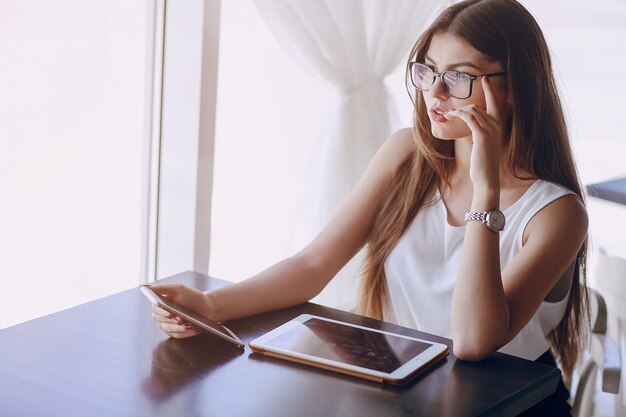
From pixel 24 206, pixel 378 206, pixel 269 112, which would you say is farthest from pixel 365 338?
pixel 269 112

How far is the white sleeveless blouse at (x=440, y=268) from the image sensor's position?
5.95ft

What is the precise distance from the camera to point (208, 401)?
1209 mm

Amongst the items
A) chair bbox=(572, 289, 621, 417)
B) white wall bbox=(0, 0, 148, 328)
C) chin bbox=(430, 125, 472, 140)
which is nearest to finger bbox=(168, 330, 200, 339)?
chin bbox=(430, 125, 472, 140)

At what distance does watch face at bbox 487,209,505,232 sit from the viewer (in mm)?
1628

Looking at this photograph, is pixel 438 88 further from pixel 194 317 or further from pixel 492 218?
pixel 194 317

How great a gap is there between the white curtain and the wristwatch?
3.79ft

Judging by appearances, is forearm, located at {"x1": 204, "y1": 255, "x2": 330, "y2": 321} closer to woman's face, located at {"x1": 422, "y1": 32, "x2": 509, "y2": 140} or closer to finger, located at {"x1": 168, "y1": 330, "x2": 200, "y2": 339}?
finger, located at {"x1": 168, "y1": 330, "x2": 200, "y2": 339}

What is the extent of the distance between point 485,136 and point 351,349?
0.57 metres

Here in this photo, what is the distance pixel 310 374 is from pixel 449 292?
62 cm

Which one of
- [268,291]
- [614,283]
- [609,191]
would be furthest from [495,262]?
[609,191]

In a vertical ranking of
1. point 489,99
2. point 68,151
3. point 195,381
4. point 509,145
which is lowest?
point 195,381

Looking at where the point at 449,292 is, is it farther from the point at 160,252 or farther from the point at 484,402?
the point at 160,252

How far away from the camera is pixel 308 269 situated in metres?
1.81

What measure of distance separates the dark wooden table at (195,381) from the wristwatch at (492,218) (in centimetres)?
26
